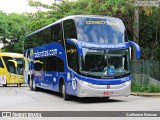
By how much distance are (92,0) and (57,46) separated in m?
9.23

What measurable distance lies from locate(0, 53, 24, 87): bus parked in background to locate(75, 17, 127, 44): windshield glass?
70.3 feet

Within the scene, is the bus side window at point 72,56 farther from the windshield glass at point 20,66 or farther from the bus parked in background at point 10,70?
the windshield glass at point 20,66

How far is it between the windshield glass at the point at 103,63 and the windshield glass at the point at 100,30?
57 cm

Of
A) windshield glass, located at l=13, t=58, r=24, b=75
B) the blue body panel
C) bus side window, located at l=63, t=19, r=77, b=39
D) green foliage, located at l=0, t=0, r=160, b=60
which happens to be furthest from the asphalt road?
windshield glass, located at l=13, t=58, r=24, b=75

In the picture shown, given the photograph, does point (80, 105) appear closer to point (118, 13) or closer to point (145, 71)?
point (145, 71)

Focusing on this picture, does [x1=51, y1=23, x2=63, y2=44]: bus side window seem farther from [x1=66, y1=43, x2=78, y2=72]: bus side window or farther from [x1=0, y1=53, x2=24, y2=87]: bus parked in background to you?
[x1=0, y1=53, x2=24, y2=87]: bus parked in background

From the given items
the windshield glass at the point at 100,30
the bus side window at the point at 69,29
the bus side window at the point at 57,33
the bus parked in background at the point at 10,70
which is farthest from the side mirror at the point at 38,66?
the bus parked in background at the point at 10,70

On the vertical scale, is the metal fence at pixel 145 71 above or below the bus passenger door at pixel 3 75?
above

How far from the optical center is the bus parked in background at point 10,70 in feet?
129

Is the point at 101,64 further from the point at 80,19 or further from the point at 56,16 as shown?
the point at 56,16

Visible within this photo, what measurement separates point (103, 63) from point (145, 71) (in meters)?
11.5

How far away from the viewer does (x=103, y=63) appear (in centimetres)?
1848

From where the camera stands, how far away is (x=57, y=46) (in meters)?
21.8

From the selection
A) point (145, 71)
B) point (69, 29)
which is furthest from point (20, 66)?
point (69, 29)
